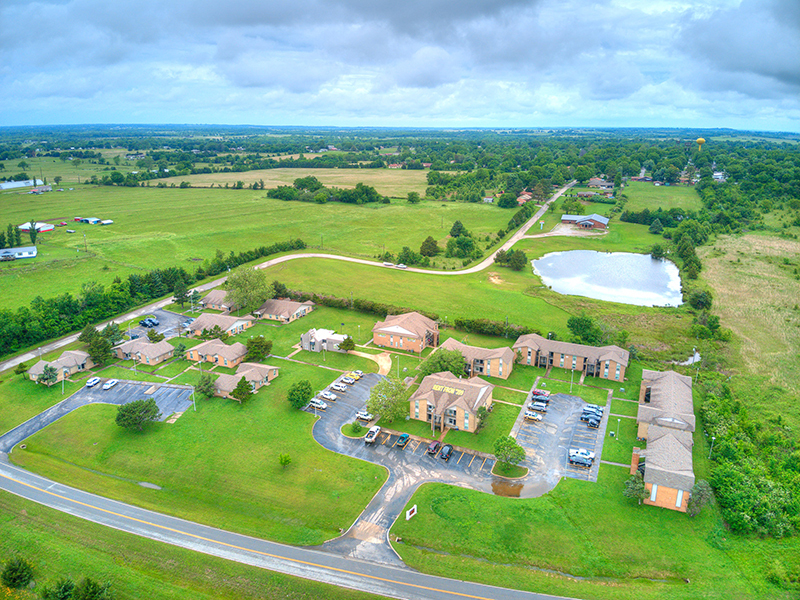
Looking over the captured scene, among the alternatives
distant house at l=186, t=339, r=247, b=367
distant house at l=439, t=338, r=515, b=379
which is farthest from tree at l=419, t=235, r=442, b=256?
distant house at l=186, t=339, r=247, b=367

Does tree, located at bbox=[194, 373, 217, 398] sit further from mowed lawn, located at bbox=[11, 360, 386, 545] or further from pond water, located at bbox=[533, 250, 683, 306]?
pond water, located at bbox=[533, 250, 683, 306]

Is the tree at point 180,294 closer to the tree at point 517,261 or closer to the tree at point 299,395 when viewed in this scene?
the tree at point 299,395

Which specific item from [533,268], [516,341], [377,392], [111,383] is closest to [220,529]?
[377,392]

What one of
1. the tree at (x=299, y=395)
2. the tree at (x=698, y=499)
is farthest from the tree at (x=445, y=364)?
the tree at (x=698, y=499)

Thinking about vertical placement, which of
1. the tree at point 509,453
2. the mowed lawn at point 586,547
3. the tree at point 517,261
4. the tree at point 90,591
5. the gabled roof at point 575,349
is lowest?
the mowed lawn at point 586,547

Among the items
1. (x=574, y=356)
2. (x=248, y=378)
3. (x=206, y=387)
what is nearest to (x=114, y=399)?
(x=206, y=387)

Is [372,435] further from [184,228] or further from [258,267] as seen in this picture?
[184,228]
